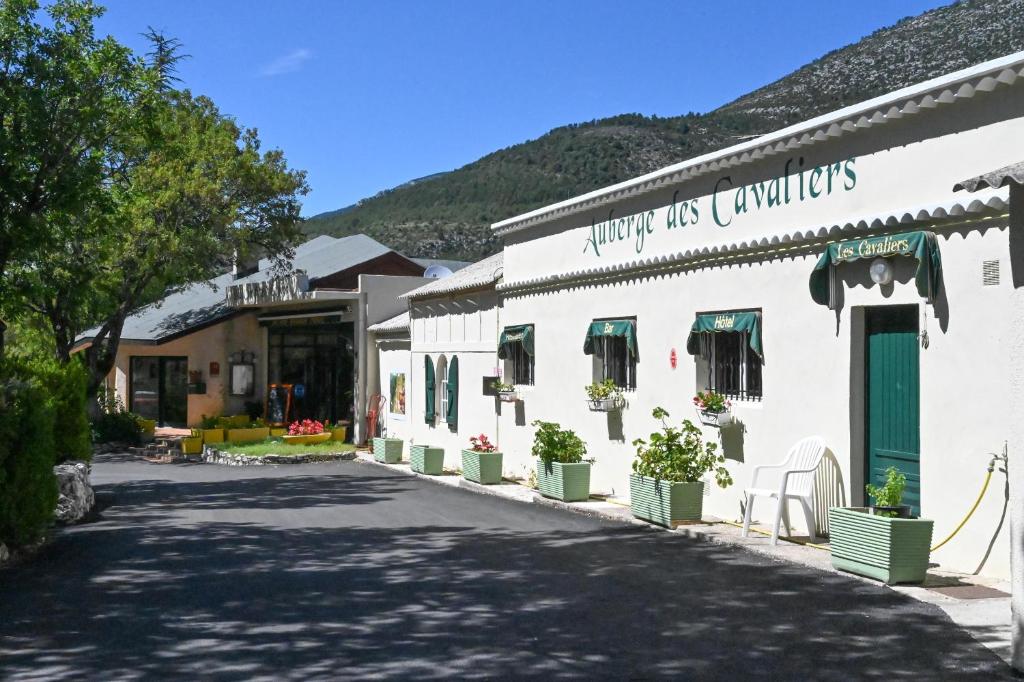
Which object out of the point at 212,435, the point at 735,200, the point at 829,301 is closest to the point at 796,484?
the point at 829,301

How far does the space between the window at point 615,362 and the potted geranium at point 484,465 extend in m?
2.76

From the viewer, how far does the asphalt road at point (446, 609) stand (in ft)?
21.1

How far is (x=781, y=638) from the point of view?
6938 mm

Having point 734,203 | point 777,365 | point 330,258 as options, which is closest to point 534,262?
point 734,203

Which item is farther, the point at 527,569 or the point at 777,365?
the point at 777,365

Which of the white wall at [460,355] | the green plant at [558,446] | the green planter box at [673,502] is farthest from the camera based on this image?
the white wall at [460,355]

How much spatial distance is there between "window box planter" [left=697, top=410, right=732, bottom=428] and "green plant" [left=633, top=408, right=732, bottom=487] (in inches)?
6.9

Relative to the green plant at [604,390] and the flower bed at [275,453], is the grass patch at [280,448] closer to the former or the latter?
the flower bed at [275,453]

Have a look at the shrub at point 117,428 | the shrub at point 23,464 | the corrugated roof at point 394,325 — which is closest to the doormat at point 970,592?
the shrub at point 23,464

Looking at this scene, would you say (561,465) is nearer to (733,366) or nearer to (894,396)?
(733,366)

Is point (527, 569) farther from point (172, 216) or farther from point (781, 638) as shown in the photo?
point (172, 216)

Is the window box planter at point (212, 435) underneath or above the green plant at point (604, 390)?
underneath

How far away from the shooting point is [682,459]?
39.0 feet

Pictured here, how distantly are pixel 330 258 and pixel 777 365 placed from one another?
21.7 m
